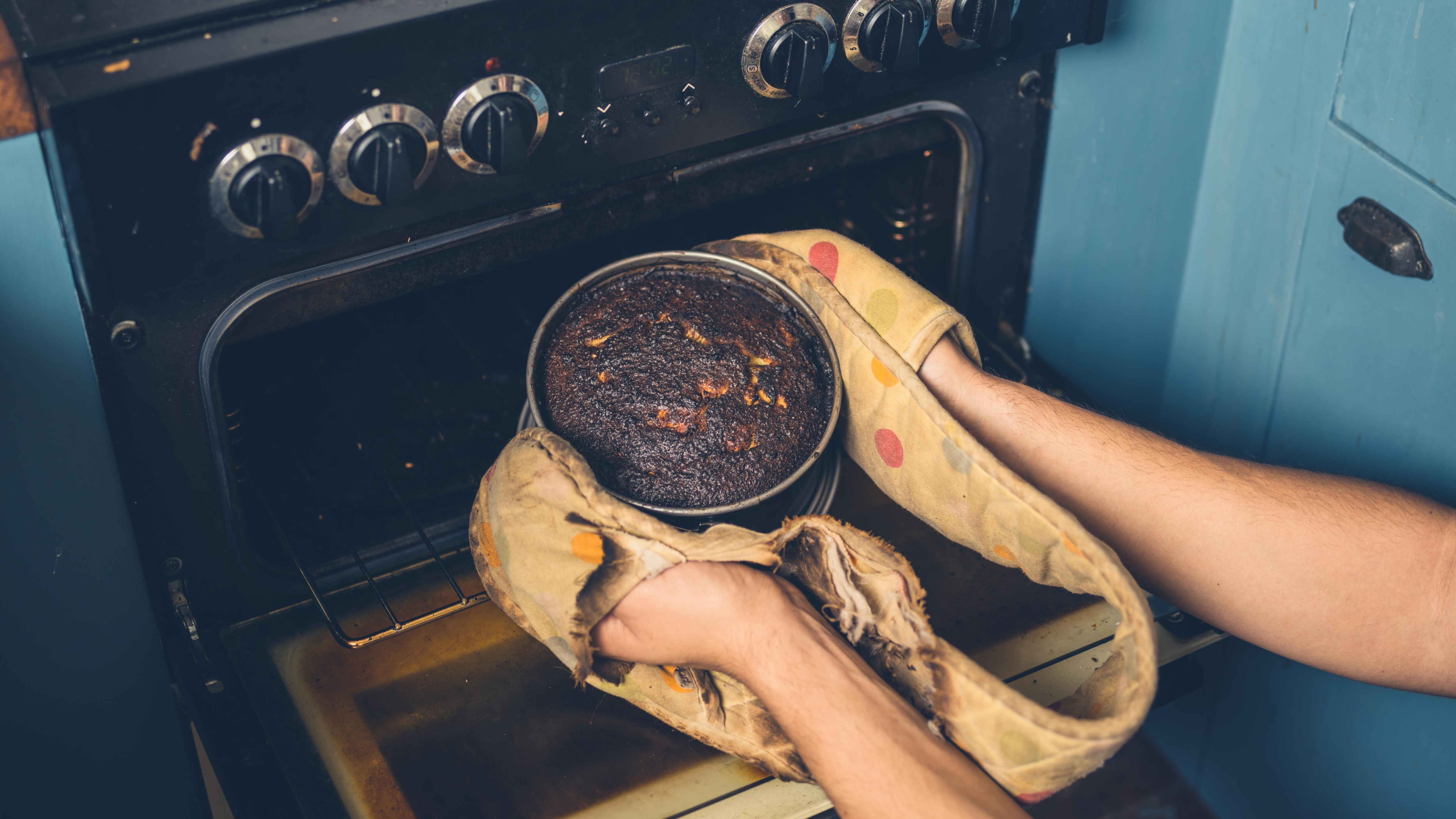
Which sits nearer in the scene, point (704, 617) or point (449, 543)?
point (704, 617)

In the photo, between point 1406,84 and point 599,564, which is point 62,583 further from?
point 1406,84

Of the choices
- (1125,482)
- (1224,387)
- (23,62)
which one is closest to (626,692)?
(1125,482)

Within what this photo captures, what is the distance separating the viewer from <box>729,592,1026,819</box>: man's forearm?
2.90 feet

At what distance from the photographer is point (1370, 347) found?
1.12 meters

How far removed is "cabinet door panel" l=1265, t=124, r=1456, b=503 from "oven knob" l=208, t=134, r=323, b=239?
3.31ft

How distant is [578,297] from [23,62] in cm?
54

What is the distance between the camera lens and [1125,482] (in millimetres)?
1059

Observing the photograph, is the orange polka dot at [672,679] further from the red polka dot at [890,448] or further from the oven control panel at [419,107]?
the oven control panel at [419,107]

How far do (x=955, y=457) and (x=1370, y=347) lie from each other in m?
0.48

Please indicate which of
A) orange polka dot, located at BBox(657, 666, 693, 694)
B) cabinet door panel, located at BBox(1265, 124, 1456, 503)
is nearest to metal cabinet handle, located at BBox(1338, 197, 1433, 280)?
cabinet door panel, located at BBox(1265, 124, 1456, 503)

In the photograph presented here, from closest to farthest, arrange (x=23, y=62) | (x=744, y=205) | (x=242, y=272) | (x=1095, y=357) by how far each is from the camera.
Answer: (x=23, y=62)
(x=242, y=272)
(x=744, y=205)
(x=1095, y=357)

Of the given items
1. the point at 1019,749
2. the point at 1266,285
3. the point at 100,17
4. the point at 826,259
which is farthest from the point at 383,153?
the point at 1266,285

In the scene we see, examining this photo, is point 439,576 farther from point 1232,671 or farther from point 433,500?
point 1232,671

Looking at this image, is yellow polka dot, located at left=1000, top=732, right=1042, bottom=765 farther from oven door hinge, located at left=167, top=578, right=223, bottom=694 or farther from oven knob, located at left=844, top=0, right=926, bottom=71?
oven door hinge, located at left=167, top=578, right=223, bottom=694
